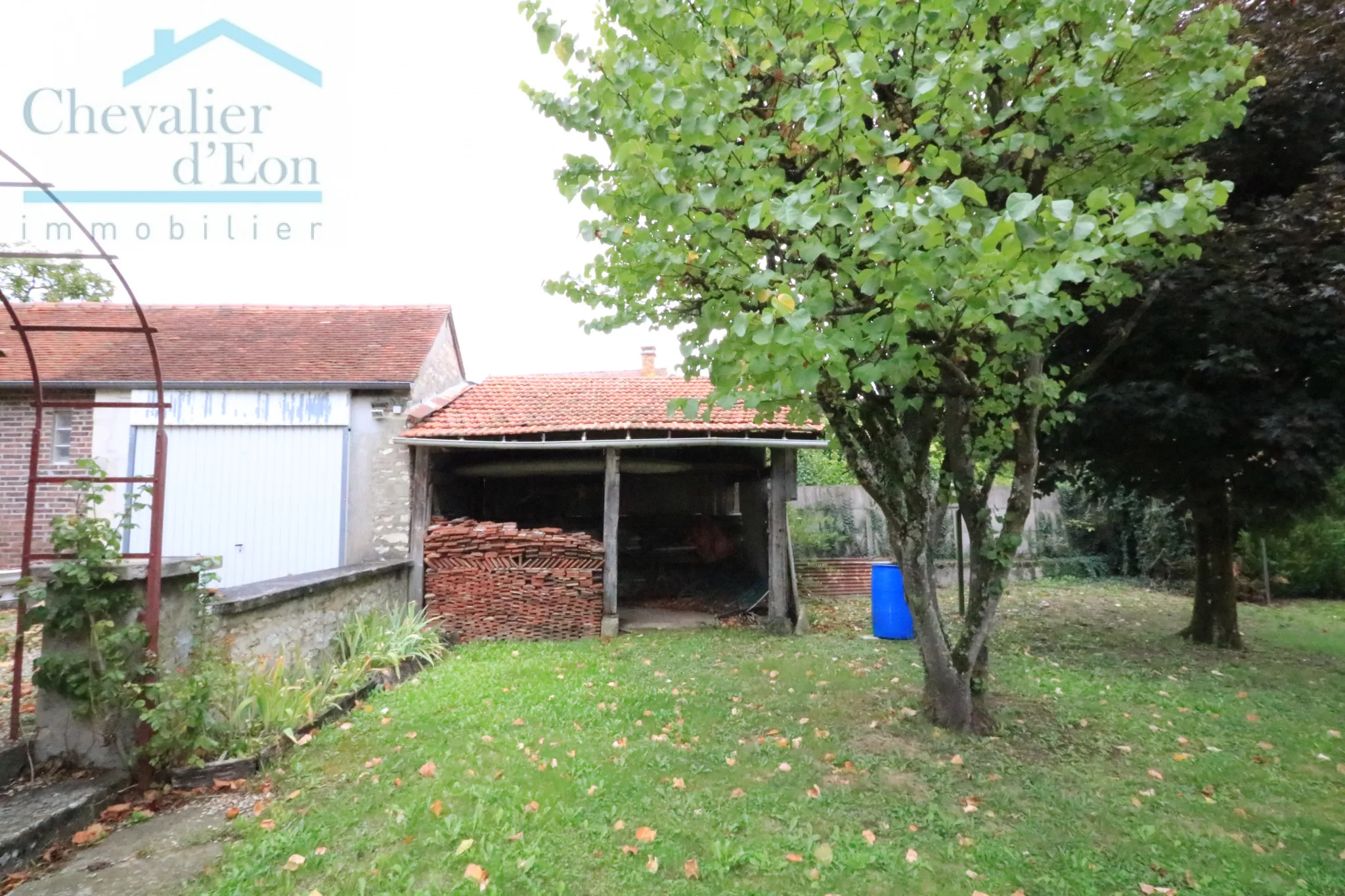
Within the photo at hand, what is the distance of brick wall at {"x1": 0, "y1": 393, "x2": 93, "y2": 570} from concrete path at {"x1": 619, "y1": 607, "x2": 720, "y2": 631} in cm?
751

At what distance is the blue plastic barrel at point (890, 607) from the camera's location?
8.23m

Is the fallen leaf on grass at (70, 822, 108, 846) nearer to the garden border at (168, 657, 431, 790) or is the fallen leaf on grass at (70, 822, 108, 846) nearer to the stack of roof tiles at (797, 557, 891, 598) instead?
the garden border at (168, 657, 431, 790)

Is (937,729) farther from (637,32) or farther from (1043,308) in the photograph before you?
(637,32)

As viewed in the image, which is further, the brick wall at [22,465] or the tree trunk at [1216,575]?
the brick wall at [22,465]

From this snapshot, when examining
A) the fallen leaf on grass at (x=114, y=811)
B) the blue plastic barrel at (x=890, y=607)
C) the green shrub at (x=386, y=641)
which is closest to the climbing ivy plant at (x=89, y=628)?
the fallen leaf on grass at (x=114, y=811)

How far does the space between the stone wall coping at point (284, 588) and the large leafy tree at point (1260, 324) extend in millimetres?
6447

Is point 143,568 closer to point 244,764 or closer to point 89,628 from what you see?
point 89,628

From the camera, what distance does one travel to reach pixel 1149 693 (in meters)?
5.80

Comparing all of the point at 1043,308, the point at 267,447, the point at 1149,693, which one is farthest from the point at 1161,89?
the point at 267,447

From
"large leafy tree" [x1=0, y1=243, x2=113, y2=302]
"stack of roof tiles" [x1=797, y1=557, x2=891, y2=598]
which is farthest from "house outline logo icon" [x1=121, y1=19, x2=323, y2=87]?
"large leafy tree" [x1=0, y1=243, x2=113, y2=302]

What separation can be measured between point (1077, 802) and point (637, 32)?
4.97 metres

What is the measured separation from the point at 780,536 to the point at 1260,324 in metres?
Answer: 5.16

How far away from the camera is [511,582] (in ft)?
28.3

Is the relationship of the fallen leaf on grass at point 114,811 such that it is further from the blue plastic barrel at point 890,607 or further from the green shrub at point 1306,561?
the green shrub at point 1306,561
